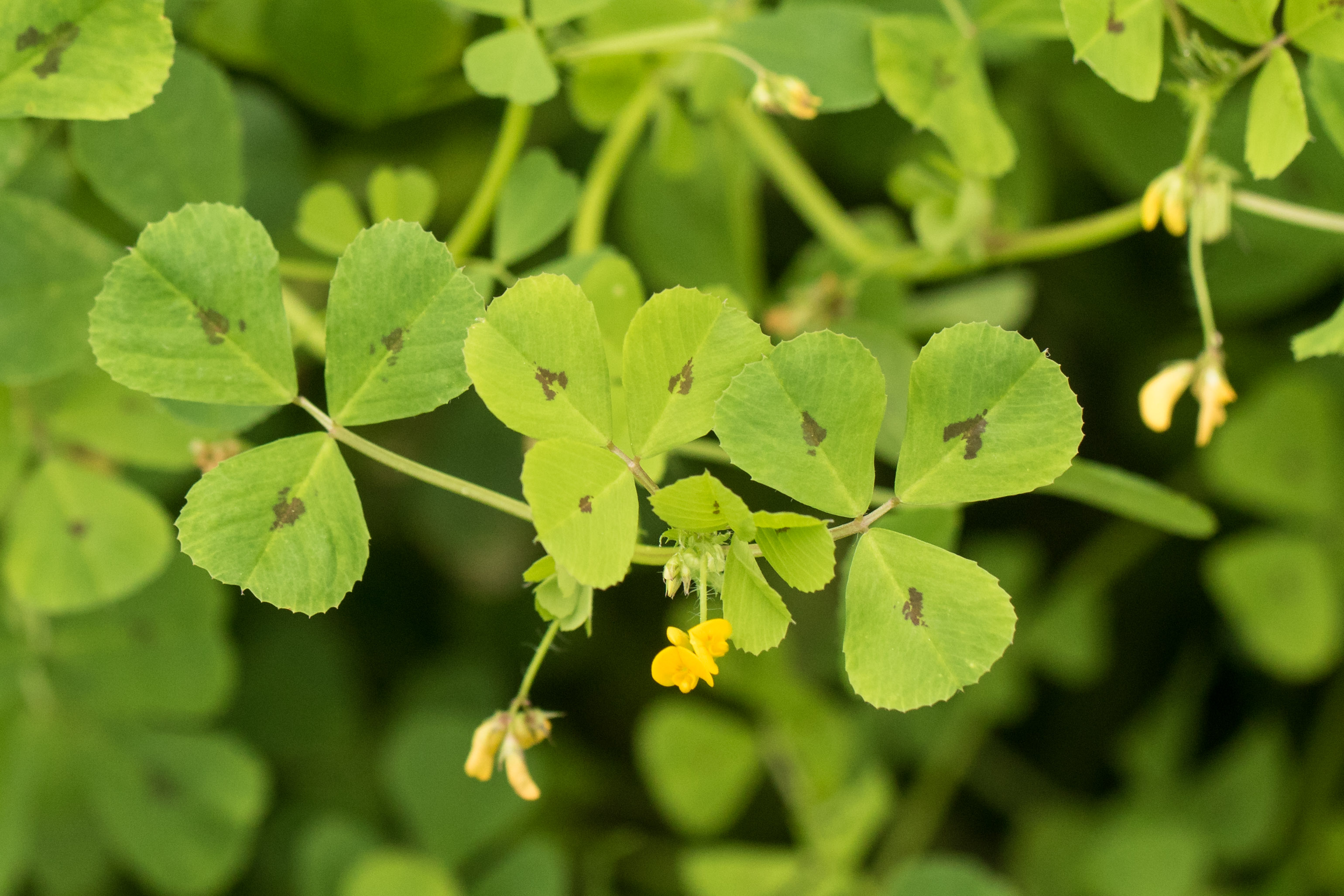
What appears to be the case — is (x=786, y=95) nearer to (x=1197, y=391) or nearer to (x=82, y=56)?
(x=1197, y=391)

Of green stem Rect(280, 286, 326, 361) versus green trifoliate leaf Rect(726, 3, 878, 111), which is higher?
green trifoliate leaf Rect(726, 3, 878, 111)

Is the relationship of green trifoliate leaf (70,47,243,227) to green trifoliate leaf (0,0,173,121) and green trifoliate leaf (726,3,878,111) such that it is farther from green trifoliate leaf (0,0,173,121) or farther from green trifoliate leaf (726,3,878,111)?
green trifoliate leaf (726,3,878,111)

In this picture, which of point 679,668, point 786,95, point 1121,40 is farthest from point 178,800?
point 1121,40

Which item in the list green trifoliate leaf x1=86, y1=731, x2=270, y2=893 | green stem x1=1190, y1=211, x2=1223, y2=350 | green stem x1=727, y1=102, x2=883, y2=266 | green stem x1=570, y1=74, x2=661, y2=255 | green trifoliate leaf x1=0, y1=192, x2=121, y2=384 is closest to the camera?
green stem x1=1190, y1=211, x2=1223, y2=350

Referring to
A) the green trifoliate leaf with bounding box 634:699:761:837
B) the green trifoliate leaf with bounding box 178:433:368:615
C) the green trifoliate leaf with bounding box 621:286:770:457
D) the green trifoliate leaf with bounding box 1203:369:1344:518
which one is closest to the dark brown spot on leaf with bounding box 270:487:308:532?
the green trifoliate leaf with bounding box 178:433:368:615

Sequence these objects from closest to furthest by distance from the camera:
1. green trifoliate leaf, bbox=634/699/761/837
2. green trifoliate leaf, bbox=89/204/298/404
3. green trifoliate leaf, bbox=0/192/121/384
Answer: green trifoliate leaf, bbox=89/204/298/404 → green trifoliate leaf, bbox=0/192/121/384 → green trifoliate leaf, bbox=634/699/761/837

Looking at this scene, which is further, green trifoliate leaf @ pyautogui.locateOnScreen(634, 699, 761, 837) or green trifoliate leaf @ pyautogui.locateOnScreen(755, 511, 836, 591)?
green trifoliate leaf @ pyautogui.locateOnScreen(634, 699, 761, 837)

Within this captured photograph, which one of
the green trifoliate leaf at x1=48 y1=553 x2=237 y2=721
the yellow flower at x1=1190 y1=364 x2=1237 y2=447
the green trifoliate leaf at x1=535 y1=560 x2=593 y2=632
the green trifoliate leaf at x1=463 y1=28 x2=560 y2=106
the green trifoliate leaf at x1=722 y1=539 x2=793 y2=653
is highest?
the green trifoliate leaf at x1=463 y1=28 x2=560 y2=106
